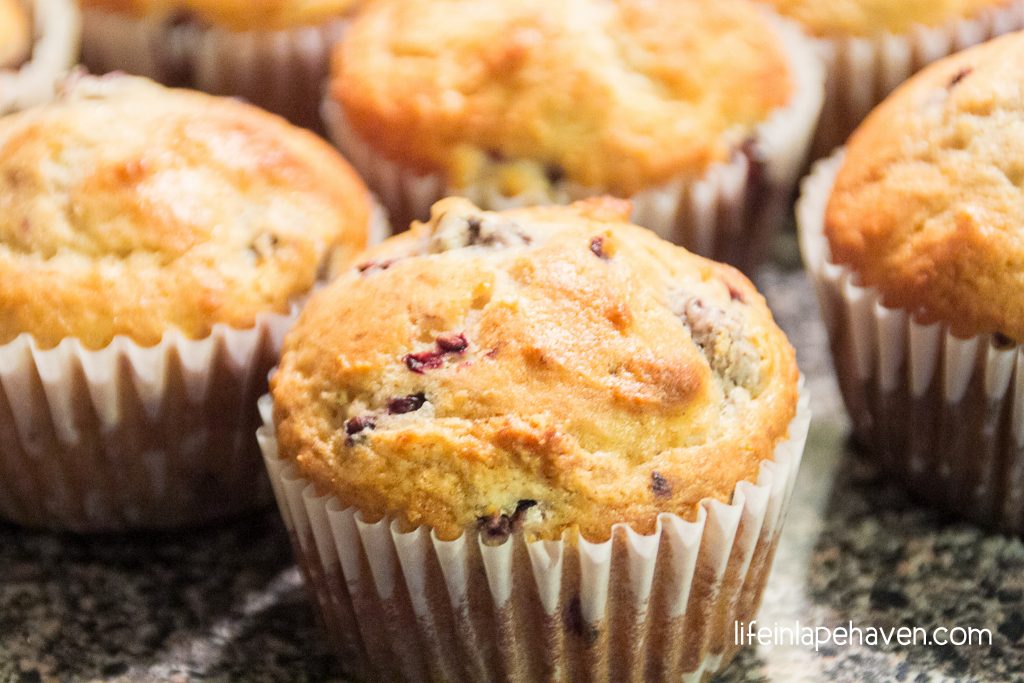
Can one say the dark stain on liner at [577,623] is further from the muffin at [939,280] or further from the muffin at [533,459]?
the muffin at [939,280]

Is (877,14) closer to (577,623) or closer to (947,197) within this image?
(947,197)

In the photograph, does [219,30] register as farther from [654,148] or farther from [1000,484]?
[1000,484]

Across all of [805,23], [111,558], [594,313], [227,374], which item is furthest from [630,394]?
[805,23]

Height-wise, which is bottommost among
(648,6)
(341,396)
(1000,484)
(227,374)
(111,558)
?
(111,558)

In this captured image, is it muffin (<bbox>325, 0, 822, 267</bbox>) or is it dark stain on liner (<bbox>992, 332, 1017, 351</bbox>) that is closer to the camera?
dark stain on liner (<bbox>992, 332, 1017, 351</bbox>)

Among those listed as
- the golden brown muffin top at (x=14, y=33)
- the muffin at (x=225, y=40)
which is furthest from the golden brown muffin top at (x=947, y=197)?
the golden brown muffin top at (x=14, y=33)

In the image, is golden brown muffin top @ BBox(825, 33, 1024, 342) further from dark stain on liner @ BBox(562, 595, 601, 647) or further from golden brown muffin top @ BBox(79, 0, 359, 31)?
golden brown muffin top @ BBox(79, 0, 359, 31)

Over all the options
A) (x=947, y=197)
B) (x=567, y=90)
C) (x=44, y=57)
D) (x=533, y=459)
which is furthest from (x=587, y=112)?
(x=44, y=57)

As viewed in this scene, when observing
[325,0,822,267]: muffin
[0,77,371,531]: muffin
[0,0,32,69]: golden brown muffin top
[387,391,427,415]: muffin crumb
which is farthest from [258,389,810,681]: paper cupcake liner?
[0,0,32,69]: golden brown muffin top
